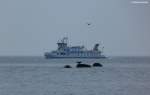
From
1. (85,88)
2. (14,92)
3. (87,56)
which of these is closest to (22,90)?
(14,92)

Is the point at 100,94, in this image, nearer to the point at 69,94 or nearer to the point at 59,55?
the point at 69,94

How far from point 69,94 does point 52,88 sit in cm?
707

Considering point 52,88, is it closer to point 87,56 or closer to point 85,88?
A: point 85,88

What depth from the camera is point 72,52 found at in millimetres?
152875

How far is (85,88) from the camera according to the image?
183ft

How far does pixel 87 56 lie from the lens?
154m

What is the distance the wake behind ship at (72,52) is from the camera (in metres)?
152

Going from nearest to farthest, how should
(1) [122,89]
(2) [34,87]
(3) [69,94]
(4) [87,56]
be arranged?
(3) [69,94], (1) [122,89], (2) [34,87], (4) [87,56]

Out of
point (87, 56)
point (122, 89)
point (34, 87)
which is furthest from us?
point (87, 56)

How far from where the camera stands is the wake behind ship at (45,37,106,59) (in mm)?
152125

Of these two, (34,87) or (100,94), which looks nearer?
(100,94)

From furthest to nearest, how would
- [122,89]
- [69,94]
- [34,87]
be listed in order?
[34,87] < [122,89] < [69,94]

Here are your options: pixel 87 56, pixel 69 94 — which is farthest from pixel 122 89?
pixel 87 56

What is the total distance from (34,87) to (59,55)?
97888 mm
